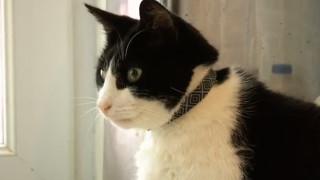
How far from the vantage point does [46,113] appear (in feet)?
3.98

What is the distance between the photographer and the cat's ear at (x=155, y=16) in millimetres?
644

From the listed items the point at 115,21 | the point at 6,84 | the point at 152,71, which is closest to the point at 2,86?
the point at 6,84

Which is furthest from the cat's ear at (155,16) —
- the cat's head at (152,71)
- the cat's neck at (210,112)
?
the cat's neck at (210,112)

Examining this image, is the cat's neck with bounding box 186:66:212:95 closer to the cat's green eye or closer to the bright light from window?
the cat's green eye

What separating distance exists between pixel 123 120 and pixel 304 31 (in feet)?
2.15

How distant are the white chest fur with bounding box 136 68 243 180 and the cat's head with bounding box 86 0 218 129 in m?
0.04

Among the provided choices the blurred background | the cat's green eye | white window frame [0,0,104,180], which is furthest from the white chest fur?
white window frame [0,0,104,180]

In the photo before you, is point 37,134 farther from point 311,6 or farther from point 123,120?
point 311,6

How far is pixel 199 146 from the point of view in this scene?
26.8 inches

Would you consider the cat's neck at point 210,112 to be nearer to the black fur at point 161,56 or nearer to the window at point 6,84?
the black fur at point 161,56

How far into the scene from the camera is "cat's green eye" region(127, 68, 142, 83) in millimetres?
688

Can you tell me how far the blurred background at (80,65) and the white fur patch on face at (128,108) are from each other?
0.33m

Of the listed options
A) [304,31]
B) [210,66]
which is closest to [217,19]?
[304,31]

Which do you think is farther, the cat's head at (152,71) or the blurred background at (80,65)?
the blurred background at (80,65)
